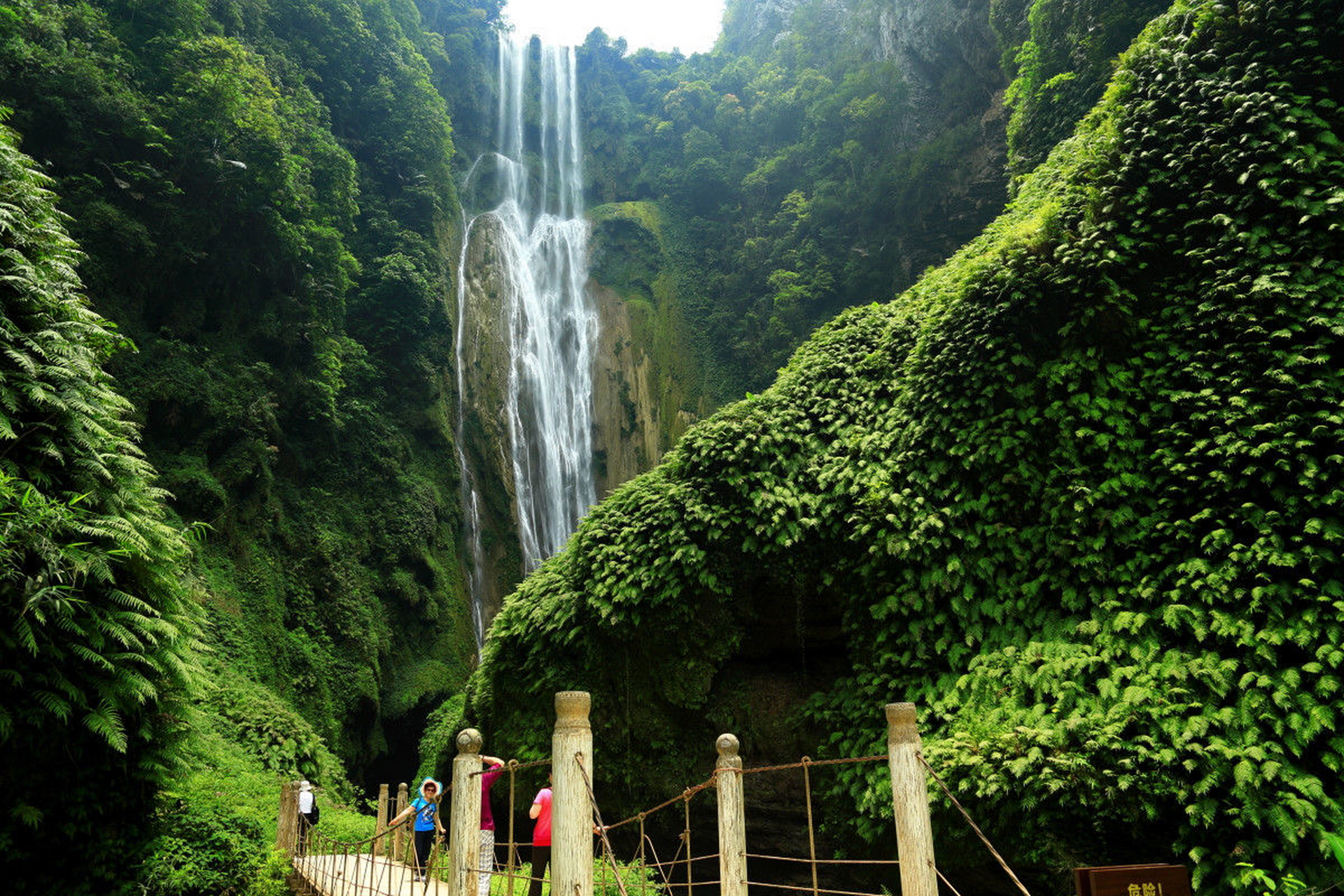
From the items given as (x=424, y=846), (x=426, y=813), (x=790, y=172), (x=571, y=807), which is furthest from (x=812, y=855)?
(x=790, y=172)

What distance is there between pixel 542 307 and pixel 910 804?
79.3 feet

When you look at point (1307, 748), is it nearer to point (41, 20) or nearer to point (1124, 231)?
point (1124, 231)

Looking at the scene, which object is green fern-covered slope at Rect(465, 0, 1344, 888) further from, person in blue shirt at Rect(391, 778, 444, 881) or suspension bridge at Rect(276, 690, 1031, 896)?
person in blue shirt at Rect(391, 778, 444, 881)

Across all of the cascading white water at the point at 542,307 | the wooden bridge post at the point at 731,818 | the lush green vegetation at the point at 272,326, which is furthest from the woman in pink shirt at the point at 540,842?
the cascading white water at the point at 542,307

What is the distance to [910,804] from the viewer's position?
3.00 meters

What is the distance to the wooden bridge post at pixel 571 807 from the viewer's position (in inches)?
123

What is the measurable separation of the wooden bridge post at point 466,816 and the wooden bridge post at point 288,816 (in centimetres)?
572

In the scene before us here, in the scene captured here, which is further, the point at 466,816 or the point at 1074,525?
the point at 1074,525

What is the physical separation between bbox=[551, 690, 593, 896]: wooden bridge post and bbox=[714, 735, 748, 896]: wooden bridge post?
839 mm

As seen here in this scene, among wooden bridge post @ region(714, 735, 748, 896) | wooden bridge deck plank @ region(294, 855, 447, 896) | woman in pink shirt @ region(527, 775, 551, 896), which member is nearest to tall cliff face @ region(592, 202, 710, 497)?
wooden bridge deck plank @ region(294, 855, 447, 896)

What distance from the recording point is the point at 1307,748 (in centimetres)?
513

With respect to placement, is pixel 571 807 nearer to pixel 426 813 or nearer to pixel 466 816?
pixel 466 816

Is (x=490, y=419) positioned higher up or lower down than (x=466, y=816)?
higher up

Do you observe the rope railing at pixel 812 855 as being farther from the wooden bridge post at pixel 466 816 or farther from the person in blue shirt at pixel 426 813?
the person in blue shirt at pixel 426 813
